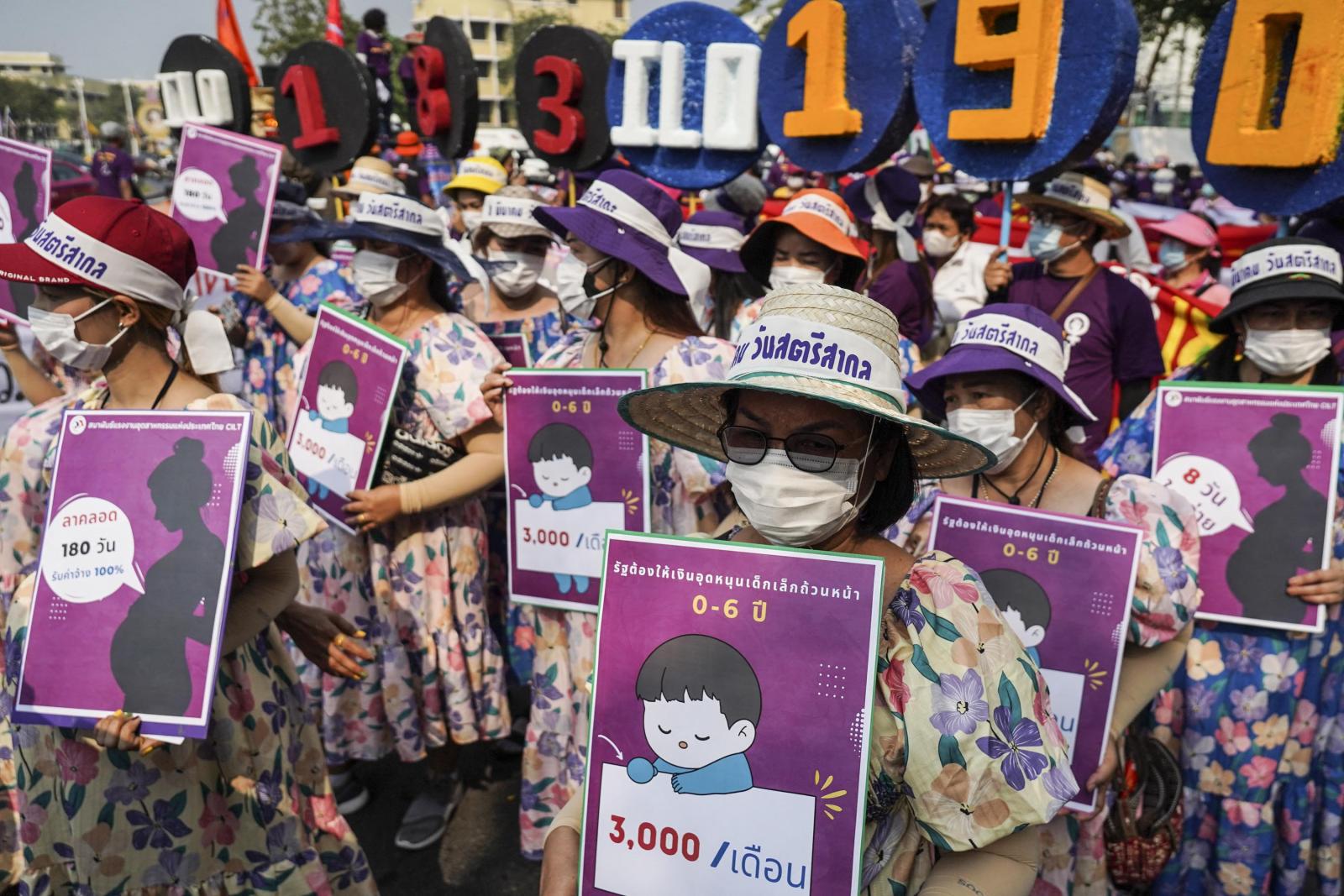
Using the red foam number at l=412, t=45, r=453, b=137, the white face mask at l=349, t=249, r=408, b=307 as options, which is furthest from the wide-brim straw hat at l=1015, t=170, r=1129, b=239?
the red foam number at l=412, t=45, r=453, b=137

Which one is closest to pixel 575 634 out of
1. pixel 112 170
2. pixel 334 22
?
A: pixel 334 22

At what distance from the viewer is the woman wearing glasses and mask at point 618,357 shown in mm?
3006

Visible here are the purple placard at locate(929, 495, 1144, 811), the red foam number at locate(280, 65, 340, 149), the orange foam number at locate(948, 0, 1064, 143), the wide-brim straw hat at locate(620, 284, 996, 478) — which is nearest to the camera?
the wide-brim straw hat at locate(620, 284, 996, 478)

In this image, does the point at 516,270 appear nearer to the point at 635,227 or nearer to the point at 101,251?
the point at 635,227

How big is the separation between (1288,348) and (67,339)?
→ 3.69 m

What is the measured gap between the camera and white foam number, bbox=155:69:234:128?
7.57m

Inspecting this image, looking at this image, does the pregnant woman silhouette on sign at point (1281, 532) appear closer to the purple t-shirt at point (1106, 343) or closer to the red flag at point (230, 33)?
the purple t-shirt at point (1106, 343)

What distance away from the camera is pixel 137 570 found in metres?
1.99

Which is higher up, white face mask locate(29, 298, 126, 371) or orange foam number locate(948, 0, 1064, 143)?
orange foam number locate(948, 0, 1064, 143)

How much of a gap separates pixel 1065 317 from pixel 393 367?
3264 mm

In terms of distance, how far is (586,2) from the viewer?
77.2 meters

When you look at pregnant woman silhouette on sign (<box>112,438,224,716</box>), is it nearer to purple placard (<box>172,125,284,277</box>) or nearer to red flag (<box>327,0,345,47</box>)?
purple placard (<box>172,125,284,277</box>)

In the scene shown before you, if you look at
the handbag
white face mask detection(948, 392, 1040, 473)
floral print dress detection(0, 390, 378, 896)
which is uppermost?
white face mask detection(948, 392, 1040, 473)

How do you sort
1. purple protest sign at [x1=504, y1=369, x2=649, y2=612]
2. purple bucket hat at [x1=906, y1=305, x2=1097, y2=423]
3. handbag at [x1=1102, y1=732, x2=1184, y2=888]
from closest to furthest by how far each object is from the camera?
purple bucket hat at [x1=906, y1=305, x2=1097, y2=423]
handbag at [x1=1102, y1=732, x2=1184, y2=888]
purple protest sign at [x1=504, y1=369, x2=649, y2=612]
